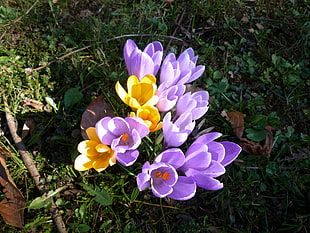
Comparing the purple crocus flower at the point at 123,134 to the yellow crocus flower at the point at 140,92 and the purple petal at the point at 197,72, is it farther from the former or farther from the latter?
the purple petal at the point at 197,72

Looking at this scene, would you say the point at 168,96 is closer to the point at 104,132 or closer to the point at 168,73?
the point at 168,73

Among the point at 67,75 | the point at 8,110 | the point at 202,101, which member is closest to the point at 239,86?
the point at 202,101

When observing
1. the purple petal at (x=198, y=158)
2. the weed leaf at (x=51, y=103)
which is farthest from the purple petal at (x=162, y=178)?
the weed leaf at (x=51, y=103)

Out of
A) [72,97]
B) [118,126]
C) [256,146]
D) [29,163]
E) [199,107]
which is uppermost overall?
[199,107]

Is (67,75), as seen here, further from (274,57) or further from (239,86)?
(274,57)

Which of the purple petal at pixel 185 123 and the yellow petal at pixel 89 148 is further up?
the purple petal at pixel 185 123

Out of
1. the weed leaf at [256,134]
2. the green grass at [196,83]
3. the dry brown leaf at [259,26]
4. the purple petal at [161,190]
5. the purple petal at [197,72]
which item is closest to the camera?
the purple petal at [161,190]

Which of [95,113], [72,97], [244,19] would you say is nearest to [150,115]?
[95,113]
